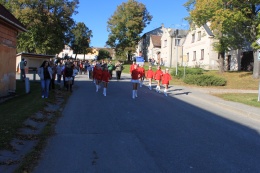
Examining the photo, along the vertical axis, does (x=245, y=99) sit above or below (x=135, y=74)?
below

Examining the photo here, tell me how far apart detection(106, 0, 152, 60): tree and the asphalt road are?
6453cm

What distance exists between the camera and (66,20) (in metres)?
54.2

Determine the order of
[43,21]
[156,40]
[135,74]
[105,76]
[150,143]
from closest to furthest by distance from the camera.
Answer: [150,143]
[135,74]
[105,76]
[43,21]
[156,40]

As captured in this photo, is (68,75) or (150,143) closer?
(150,143)

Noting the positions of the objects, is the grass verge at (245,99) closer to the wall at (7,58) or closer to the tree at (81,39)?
the wall at (7,58)

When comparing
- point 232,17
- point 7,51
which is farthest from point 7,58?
point 232,17

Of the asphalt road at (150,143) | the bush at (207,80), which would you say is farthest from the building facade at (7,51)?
the bush at (207,80)

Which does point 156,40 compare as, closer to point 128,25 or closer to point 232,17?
point 128,25

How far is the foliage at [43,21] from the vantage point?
49938mm

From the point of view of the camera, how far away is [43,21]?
51375mm

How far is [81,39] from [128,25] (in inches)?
957

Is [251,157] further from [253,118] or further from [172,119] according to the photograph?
[253,118]

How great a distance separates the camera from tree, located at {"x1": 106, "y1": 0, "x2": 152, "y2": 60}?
251ft

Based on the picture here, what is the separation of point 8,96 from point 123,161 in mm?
13134
